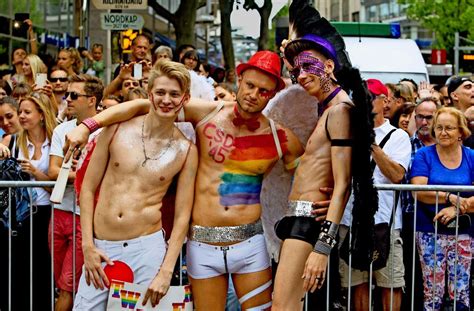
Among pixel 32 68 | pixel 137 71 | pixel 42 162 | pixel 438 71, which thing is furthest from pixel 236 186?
pixel 438 71

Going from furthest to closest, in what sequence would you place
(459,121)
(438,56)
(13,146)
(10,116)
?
(438,56) < (10,116) < (13,146) < (459,121)

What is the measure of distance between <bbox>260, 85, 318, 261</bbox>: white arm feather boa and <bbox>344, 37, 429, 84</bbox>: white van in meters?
8.69

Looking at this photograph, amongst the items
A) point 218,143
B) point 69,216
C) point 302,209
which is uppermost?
point 218,143

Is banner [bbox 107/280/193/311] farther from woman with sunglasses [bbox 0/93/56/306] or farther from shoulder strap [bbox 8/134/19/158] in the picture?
shoulder strap [bbox 8/134/19/158]

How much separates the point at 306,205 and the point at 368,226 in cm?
41

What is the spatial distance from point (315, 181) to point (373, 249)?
0.64 m

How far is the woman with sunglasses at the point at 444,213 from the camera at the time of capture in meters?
7.37

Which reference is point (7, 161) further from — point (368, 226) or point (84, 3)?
point (84, 3)

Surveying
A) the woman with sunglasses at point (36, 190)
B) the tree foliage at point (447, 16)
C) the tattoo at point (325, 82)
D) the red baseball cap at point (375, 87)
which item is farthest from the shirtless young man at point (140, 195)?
the tree foliage at point (447, 16)

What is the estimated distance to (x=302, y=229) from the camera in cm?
607

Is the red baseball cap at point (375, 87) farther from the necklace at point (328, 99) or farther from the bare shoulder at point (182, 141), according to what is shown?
the bare shoulder at point (182, 141)

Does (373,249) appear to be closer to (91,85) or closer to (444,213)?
(444,213)

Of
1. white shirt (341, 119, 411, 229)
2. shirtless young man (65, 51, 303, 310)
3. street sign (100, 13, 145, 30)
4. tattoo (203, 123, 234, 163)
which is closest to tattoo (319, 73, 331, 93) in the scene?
shirtless young man (65, 51, 303, 310)

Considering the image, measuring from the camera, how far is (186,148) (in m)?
6.37
